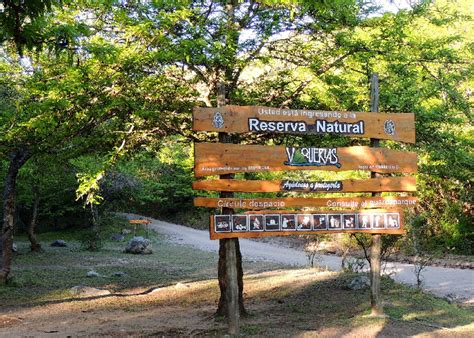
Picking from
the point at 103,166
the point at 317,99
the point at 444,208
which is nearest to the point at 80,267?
the point at 103,166

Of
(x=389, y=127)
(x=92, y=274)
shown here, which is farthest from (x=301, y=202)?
(x=92, y=274)

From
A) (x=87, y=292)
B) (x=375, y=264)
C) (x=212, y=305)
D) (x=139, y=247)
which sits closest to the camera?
(x=375, y=264)

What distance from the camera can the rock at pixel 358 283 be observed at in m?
10.9

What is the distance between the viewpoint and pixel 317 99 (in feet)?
31.6

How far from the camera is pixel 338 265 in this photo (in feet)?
59.9

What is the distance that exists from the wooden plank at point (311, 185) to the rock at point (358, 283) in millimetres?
3511

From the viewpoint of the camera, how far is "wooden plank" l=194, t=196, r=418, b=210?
23.2 feet

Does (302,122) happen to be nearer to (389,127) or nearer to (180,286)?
(389,127)

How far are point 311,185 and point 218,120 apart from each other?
1.69 m

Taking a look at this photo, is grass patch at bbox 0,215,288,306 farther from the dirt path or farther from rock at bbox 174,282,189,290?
the dirt path

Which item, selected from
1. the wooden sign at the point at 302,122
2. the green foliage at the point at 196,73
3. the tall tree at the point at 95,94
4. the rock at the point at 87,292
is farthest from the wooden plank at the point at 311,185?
the rock at the point at 87,292

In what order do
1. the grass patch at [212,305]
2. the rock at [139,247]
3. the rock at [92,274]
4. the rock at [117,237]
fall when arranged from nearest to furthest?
1. the grass patch at [212,305]
2. the rock at [92,274]
3. the rock at [139,247]
4. the rock at [117,237]

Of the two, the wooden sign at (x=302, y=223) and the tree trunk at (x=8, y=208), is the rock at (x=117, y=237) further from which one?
the wooden sign at (x=302, y=223)

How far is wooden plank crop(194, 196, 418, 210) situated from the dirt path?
571 cm
